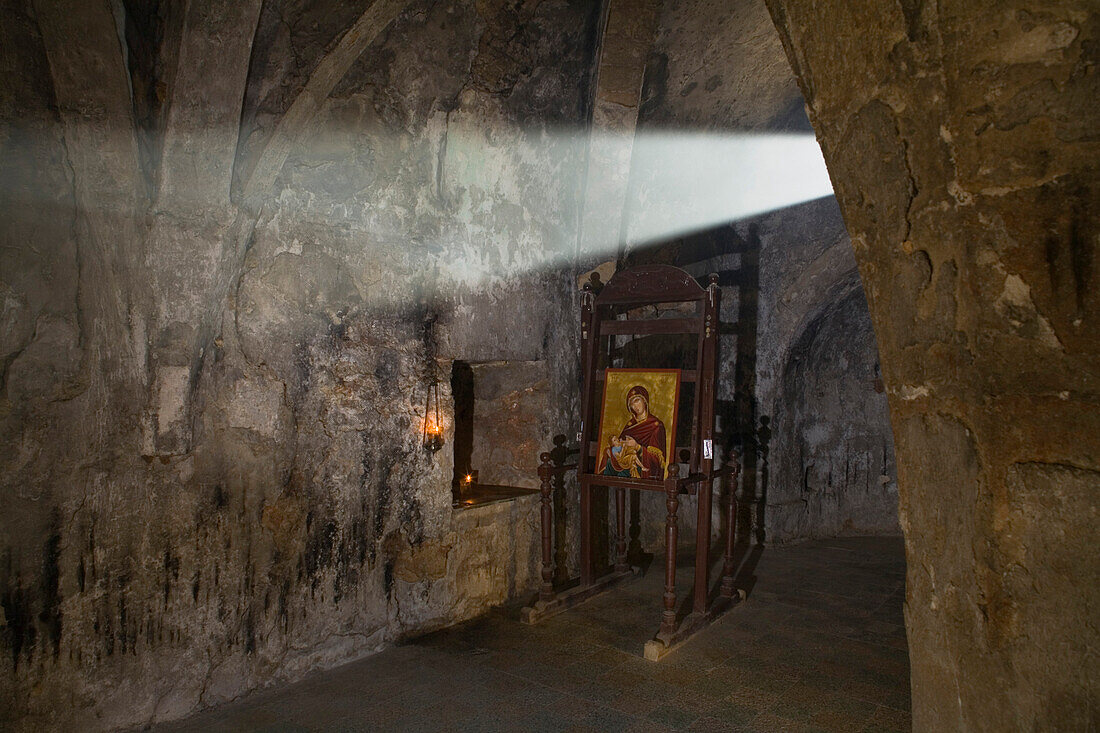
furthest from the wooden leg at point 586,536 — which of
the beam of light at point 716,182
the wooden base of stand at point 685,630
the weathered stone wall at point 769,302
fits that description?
the beam of light at point 716,182

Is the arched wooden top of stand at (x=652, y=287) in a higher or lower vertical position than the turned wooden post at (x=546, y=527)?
higher

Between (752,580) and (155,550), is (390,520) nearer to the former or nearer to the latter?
(155,550)

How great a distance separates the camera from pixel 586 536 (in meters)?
5.13

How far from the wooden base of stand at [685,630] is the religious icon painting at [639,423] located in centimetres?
95

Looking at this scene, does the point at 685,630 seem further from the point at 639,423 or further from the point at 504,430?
the point at 504,430

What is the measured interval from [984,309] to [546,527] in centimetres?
389

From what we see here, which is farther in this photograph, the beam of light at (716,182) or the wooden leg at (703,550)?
the beam of light at (716,182)

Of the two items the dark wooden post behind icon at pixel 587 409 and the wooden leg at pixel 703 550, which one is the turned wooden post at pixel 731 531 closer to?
the wooden leg at pixel 703 550

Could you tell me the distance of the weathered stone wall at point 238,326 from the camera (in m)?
3.12

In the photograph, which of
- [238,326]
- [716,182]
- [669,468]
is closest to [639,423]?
[669,468]

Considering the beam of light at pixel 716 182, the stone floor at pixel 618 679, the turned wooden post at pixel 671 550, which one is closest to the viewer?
the stone floor at pixel 618 679

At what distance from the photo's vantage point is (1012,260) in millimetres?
1229

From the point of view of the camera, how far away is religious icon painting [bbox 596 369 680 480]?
4.62 meters

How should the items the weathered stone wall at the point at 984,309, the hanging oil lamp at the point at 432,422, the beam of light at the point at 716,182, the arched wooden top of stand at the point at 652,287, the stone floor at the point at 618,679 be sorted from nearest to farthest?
the weathered stone wall at the point at 984,309
the stone floor at the point at 618,679
the hanging oil lamp at the point at 432,422
the arched wooden top of stand at the point at 652,287
the beam of light at the point at 716,182
